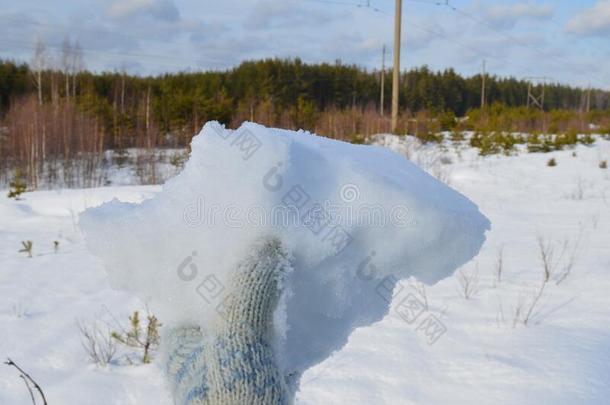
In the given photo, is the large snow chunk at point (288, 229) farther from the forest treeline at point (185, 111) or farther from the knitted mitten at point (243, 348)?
the forest treeline at point (185, 111)

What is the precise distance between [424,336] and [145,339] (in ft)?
4.90

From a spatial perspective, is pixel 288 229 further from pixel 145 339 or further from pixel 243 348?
pixel 145 339

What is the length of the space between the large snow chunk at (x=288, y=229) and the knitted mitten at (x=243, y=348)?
0.08 ft

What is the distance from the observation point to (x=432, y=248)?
100cm

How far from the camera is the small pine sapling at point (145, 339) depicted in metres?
2.60

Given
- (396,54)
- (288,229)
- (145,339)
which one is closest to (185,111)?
(396,54)

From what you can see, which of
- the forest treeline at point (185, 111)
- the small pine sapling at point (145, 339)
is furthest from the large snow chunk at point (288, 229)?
the forest treeline at point (185, 111)

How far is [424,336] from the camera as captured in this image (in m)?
2.81

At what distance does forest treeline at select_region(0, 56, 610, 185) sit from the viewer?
1355cm

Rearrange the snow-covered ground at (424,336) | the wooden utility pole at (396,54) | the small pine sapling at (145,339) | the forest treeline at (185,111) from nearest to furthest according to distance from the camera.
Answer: the snow-covered ground at (424,336), the small pine sapling at (145,339), the forest treeline at (185,111), the wooden utility pole at (396,54)

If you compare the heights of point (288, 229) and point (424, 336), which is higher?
A: point (288, 229)

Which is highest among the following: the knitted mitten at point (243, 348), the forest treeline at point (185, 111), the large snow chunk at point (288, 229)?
the forest treeline at point (185, 111)

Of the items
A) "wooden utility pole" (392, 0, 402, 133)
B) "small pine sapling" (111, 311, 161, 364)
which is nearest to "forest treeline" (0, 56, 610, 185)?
"wooden utility pole" (392, 0, 402, 133)

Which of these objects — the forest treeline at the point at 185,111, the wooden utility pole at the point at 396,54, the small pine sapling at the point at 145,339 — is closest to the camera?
the small pine sapling at the point at 145,339
